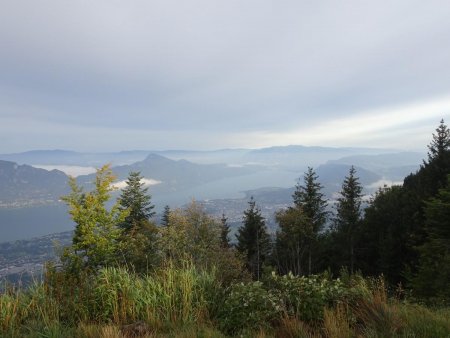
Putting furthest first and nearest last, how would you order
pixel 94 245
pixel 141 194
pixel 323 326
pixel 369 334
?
1. pixel 141 194
2. pixel 94 245
3. pixel 323 326
4. pixel 369 334

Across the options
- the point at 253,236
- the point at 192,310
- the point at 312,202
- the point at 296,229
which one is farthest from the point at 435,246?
the point at 253,236

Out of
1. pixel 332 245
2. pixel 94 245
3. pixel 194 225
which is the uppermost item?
pixel 94 245

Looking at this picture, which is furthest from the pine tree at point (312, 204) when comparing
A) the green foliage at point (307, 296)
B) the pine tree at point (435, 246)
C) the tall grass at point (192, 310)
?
the tall grass at point (192, 310)

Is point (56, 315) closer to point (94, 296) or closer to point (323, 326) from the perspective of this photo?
point (94, 296)

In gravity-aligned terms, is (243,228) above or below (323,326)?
below

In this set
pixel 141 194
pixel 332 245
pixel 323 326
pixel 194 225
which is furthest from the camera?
pixel 332 245

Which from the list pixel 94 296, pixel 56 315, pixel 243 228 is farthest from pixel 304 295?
pixel 243 228

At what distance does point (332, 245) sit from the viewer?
143 feet

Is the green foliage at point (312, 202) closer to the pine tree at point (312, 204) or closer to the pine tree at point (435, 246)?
the pine tree at point (312, 204)

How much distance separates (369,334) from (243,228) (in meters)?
41.2

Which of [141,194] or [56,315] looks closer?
[56,315]

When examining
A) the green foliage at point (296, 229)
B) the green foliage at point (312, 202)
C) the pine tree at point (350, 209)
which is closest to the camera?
the green foliage at point (296, 229)

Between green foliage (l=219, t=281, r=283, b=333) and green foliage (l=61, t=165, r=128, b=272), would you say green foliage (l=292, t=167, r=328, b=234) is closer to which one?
green foliage (l=61, t=165, r=128, b=272)

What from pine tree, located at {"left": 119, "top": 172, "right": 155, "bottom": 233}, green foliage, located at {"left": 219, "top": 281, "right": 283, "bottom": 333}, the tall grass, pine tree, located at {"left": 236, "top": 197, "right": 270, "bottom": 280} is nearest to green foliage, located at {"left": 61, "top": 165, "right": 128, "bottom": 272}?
the tall grass
